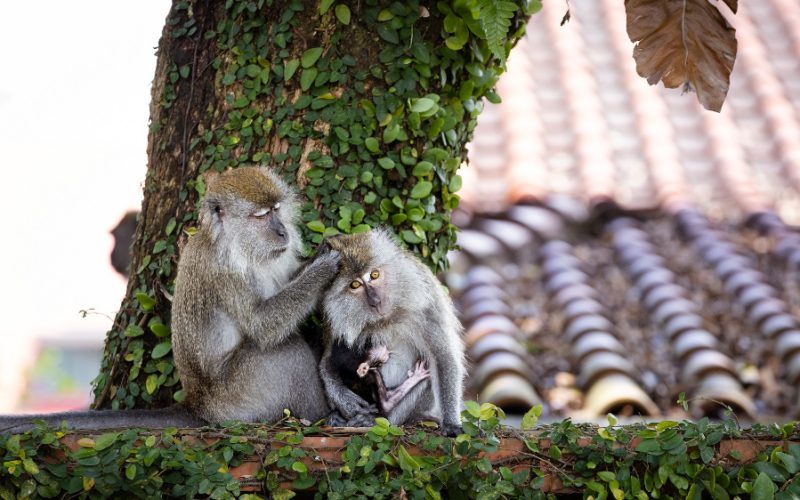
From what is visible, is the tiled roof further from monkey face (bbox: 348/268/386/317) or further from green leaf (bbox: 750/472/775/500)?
green leaf (bbox: 750/472/775/500)

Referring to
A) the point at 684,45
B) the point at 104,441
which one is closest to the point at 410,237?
the point at 684,45

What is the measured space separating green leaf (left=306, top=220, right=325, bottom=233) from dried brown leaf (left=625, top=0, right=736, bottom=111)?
5.41 feet

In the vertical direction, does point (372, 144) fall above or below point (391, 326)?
above

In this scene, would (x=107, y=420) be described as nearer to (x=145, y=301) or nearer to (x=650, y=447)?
(x=145, y=301)

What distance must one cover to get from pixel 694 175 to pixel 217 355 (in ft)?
18.9

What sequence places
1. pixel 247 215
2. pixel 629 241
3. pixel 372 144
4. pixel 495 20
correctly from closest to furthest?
pixel 495 20, pixel 247 215, pixel 372 144, pixel 629 241

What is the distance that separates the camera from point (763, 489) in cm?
390

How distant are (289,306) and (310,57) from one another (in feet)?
4.02

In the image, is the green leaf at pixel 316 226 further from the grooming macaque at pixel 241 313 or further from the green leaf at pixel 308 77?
the green leaf at pixel 308 77

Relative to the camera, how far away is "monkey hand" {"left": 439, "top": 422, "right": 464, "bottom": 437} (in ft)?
14.8

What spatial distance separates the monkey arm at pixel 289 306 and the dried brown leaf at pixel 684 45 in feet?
5.54

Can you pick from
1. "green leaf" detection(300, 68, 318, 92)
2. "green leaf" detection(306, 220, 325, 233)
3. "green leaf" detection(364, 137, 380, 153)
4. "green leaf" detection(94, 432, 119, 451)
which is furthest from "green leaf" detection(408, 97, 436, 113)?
"green leaf" detection(94, 432, 119, 451)

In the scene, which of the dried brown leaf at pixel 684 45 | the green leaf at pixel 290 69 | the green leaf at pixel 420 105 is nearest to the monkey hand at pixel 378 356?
the green leaf at pixel 420 105

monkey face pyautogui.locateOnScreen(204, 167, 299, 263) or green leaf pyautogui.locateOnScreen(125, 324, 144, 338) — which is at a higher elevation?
monkey face pyautogui.locateOnScreen(204, 167, 299, 263)
